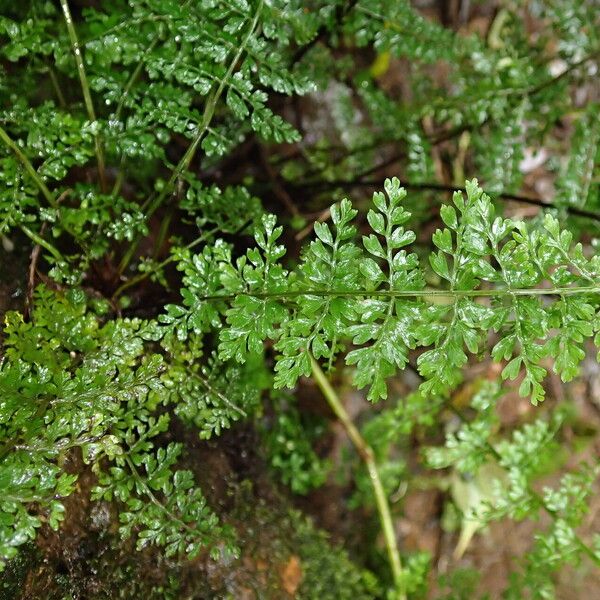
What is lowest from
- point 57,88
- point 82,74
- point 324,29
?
point 82,74

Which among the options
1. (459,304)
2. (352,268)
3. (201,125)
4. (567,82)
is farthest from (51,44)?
(567,82)

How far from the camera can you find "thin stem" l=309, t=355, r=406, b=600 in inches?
107

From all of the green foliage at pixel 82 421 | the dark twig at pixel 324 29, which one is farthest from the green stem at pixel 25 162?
the dark twig at pixel 324 29

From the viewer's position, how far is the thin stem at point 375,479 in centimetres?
271

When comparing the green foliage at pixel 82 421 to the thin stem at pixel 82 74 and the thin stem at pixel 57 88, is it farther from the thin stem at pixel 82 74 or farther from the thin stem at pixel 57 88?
the thin stem at pixel 57 88

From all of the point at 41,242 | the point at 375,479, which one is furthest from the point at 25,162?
the point at 375,479

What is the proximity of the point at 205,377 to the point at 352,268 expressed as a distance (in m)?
0.62

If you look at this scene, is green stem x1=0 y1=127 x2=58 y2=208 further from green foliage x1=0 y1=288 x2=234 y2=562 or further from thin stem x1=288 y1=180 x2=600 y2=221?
thin stem x1=288 y1=180 x2=600 y2=221

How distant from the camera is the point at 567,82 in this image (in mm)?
2551

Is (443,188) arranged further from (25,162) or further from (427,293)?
(25,162)

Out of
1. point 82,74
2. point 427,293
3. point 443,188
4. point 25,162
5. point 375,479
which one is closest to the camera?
point 427,293

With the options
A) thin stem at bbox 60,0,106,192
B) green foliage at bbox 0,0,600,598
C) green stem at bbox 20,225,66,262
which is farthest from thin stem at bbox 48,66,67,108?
green stem at bbox 20,225,66,262

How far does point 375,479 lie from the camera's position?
2.89 metres

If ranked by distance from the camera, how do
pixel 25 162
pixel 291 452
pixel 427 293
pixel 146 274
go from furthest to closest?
pixel 291 452 < pixel 146 274 < pixel 25 162 < pixel 427 293
